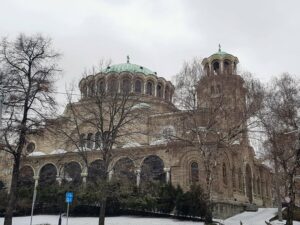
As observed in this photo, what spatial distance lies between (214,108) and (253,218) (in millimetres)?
11314

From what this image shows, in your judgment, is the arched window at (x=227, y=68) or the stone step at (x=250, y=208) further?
the stone step at (x=250, y=208)

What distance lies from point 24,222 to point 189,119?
13108mm

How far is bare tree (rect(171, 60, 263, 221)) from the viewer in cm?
2158

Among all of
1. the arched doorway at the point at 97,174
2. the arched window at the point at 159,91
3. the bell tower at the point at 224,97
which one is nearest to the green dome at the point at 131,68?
the arched window at the point at 159,91

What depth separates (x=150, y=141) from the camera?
37.0 metres

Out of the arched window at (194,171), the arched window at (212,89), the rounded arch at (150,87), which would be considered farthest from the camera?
the rounded arch at (150,87)

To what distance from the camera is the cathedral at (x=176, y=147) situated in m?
22.1

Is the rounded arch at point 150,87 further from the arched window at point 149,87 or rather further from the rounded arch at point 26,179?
the rounded arch at point 26,179

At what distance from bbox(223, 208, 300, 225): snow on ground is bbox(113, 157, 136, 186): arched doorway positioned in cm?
759

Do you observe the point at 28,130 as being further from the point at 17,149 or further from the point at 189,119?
the point at 189,119

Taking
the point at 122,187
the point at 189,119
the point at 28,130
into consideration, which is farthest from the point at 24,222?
the point at 189,119

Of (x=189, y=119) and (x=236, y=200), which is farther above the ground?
(x=189, y=119)

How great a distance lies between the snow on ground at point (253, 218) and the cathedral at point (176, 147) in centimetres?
90

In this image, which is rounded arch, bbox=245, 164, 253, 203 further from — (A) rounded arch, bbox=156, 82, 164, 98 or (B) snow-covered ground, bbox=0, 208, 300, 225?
(A) rounded arch, bbox=156, 82, 164, 98
